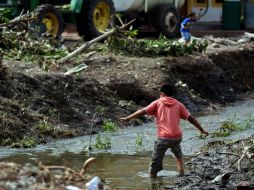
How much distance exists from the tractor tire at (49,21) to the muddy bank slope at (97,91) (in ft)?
8.27

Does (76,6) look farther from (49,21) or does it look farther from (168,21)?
(168,21)

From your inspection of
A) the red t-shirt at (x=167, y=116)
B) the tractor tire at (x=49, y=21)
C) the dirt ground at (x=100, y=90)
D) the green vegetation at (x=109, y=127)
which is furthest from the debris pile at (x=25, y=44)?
the red t-shirt at (x=167, y=116)

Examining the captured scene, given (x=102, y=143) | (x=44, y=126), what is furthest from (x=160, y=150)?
(x=44, y=126)

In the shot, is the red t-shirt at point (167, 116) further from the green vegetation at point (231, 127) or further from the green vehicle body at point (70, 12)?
the green vehicle body at point (70, 12)

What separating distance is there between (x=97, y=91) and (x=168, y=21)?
11346mm

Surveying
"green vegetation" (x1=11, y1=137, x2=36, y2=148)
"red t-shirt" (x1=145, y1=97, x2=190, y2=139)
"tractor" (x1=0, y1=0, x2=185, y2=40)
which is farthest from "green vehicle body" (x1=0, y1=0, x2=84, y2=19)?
"red t-shirt" (x1=145, y1=97, x2=190, y2=139)

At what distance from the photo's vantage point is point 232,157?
12.0 m

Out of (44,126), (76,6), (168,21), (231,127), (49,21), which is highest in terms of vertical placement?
(76,6)

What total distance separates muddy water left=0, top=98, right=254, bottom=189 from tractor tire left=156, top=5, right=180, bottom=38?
37.0 feet

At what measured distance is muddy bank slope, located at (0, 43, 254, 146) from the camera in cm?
1470


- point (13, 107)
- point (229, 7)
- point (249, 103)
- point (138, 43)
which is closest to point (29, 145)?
point (13, 107)

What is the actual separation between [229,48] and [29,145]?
12.6 metres

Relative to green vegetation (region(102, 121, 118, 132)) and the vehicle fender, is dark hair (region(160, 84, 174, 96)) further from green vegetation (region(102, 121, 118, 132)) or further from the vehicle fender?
the vehicle fender

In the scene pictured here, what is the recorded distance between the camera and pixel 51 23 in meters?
22.5
